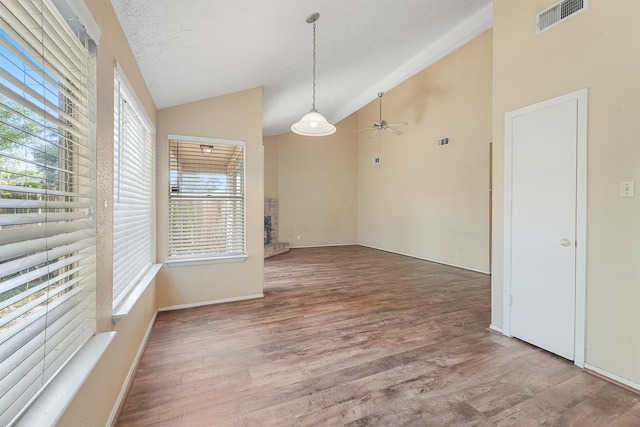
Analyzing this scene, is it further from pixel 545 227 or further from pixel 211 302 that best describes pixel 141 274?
pixel 545 227

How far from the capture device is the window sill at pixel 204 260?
336 centimetres

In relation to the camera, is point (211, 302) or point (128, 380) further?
point (211, 302)

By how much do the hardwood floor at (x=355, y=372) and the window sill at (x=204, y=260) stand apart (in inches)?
21.8

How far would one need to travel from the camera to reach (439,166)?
6.04 meters

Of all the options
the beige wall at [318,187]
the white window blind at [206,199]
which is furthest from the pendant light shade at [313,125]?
the beige wall at [318,187]

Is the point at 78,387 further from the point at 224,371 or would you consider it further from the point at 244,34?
the point at 244,34

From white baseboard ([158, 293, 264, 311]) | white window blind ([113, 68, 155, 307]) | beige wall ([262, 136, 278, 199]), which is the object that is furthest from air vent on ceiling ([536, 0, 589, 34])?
beige wall ([262, 136, 278, 199])

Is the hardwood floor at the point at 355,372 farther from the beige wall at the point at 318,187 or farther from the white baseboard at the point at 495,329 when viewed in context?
the beige wall at the point at 318,187

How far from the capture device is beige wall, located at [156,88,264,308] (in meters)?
3.33

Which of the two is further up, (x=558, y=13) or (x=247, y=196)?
(x=558, y=13)

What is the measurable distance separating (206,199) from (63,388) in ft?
8.88

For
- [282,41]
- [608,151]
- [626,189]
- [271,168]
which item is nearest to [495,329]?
[626,189]

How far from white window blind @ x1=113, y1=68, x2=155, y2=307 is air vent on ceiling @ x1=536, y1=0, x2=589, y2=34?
333cm

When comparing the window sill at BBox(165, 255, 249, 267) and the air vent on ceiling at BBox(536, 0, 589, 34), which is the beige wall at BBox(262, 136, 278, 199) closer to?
the window sill at BBox(165, 255, 249, 267)
